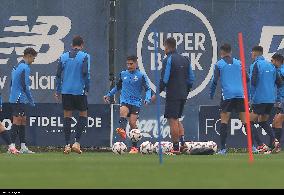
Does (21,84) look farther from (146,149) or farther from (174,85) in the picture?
(174,85)

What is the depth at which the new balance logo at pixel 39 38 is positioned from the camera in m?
19.8

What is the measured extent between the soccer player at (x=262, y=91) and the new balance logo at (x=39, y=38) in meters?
4.15

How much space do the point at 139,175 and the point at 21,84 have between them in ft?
26.1

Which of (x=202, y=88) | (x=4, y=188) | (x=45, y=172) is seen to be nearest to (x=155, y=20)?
(x=202, y=88)

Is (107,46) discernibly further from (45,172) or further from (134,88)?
(45,172)

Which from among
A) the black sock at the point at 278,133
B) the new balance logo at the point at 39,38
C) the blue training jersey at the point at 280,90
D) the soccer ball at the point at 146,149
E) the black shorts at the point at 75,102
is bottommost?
the soccer ball at the point at 146,149

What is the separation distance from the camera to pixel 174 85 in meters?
16.5

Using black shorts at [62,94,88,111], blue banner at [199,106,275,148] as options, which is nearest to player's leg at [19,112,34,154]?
black shorts at [62,94,88,111]

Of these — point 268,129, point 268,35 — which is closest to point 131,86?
point 268,129

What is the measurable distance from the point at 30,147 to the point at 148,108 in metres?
2.54

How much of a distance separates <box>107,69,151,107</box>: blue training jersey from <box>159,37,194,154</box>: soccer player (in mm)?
1565

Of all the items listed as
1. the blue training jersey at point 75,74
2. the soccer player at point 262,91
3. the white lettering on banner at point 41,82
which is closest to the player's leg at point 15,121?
the blue training jersey at point 75,74

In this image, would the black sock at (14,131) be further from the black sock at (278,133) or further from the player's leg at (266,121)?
the black sock at (278,133)

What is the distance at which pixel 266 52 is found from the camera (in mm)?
20359
